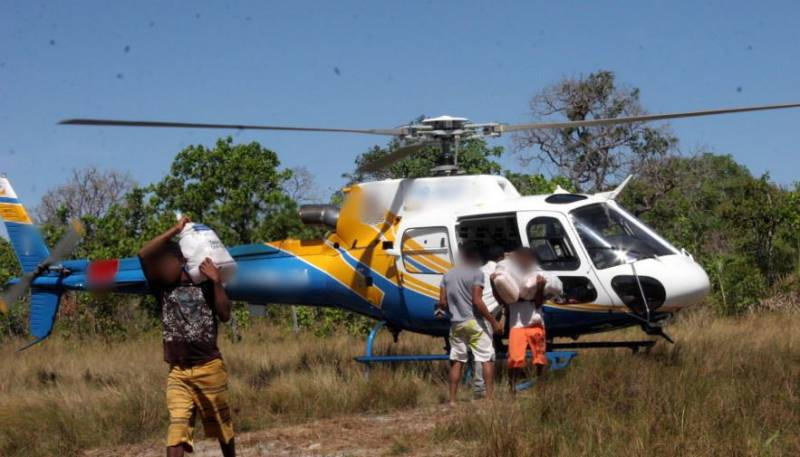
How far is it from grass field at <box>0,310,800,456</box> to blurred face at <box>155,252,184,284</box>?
2.17 meters

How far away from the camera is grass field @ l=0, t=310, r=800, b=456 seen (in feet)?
20.4

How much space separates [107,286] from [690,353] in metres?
6.77

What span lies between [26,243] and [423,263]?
5.71 metres

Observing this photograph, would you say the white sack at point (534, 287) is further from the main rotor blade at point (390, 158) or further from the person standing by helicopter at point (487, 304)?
the main rotor blade at point (390, 158)

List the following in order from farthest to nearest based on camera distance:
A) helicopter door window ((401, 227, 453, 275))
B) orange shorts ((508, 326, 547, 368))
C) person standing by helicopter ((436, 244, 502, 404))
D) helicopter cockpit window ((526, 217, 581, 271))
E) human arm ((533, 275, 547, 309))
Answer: helicopter door window ((401, 227, 453, 275)), helicopter cockpit window ((526, 217, 581, 271)), person standing by helicopter ((436, 244, 502, 404)), human arm ((533, 275, 547, 309)), orange shorts ((508, 326, 547, 368))

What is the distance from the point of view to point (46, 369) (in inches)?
543

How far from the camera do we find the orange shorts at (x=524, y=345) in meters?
8.54

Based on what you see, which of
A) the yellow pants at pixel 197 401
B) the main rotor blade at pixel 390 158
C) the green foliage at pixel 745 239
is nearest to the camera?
the yellow pants at pixel 197 401

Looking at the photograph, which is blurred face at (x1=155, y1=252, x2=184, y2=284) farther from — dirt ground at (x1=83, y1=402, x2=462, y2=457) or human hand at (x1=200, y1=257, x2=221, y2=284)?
dirt ground at (x1=83, y1=402, x2=462, y2=457)

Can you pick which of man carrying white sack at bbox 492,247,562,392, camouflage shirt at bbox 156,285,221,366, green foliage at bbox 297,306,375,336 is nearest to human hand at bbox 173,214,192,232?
camouflage shirt at bbox 156,285,221,366

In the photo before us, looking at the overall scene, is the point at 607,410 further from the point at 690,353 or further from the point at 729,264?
the point at 729,264

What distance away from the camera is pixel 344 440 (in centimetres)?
755

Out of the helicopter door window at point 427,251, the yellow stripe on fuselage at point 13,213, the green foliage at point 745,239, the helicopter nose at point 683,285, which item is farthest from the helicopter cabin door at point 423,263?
the green foliage at point 745,239

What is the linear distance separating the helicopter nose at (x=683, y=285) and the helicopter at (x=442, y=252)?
0.01 m
